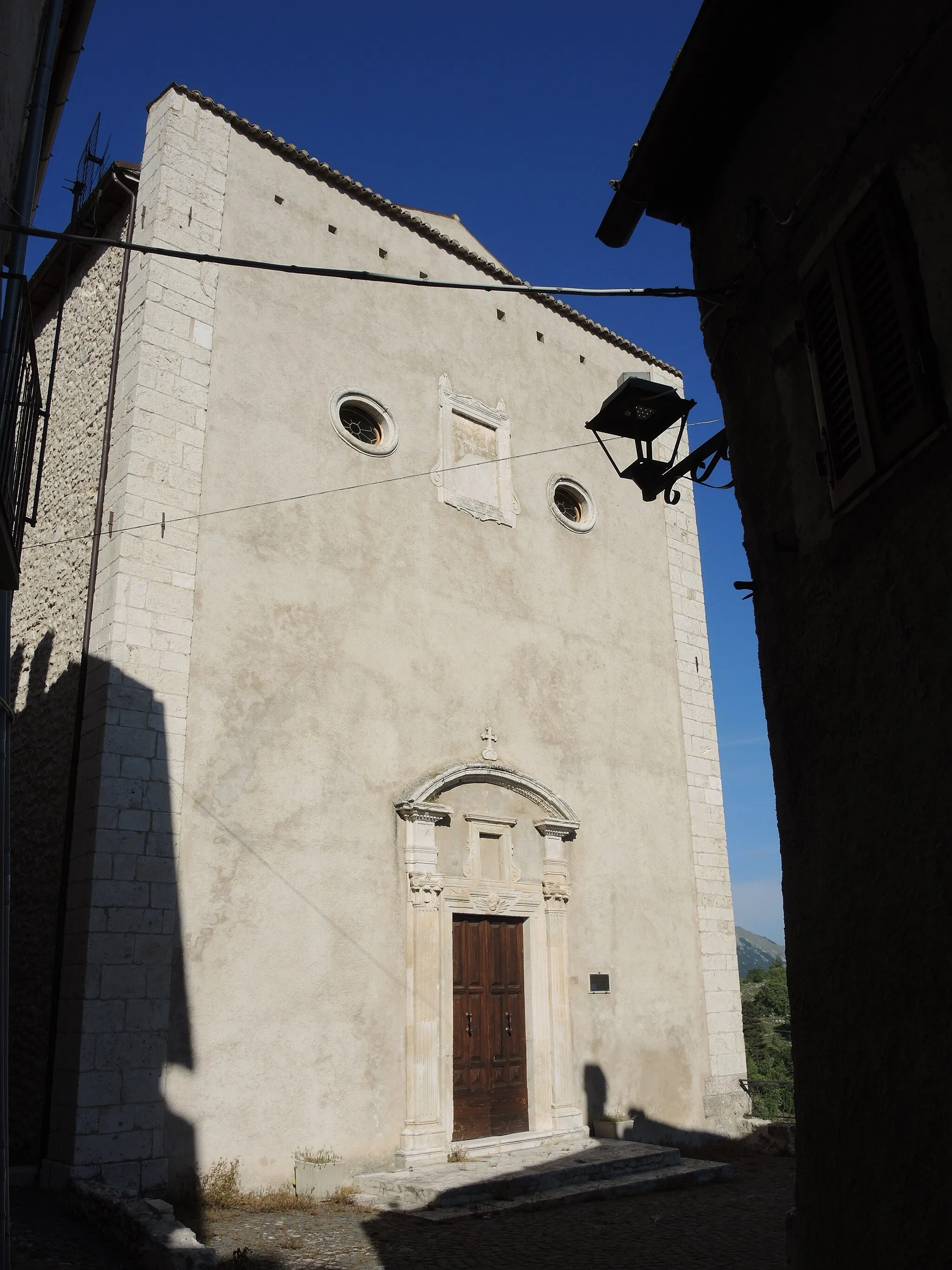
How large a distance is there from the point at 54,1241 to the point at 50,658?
558 cm

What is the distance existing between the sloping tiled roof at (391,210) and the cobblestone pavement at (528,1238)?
9.78 metres

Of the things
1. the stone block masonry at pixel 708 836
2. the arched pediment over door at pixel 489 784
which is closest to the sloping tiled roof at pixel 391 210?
the stone block masonry at pixel 708 836

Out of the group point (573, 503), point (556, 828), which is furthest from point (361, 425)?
point (556, 828)

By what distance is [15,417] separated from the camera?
18.0 ft

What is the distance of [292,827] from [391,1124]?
2.95m

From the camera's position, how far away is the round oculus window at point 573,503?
45.2 feet

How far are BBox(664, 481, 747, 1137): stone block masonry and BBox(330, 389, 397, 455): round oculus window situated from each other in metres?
5.22

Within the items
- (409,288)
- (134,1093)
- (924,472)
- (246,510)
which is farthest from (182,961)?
(409,288)

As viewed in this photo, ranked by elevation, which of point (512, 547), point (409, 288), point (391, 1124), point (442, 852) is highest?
point (409, 288)

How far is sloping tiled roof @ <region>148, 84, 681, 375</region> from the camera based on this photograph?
11.5 m

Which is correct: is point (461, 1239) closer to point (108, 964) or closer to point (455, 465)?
point (108, 964)

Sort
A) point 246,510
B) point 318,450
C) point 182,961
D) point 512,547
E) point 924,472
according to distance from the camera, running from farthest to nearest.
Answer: point 512,547 → point 318,450 → point 246,510 → point 182,961 → point 924,472

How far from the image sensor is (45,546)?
11.2m

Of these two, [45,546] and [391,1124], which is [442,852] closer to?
[391,1124]
